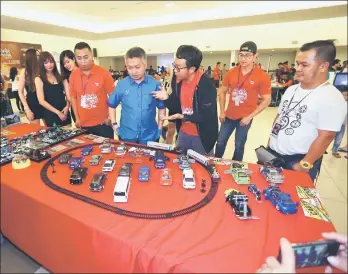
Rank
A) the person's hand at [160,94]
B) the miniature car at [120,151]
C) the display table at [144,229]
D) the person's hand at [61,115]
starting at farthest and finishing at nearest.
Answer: the person's hand at [61,115] → the person's hand at [160,94] → the miniature car at [120,151] → the display table at [144,229]

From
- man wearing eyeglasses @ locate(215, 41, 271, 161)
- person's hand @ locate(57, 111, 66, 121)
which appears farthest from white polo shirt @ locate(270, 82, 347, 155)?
person's hand @ locate(57, 111, 66, 121)

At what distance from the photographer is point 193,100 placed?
1.21m

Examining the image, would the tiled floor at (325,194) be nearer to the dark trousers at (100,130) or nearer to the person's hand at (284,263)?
the person's hand at (284,263)

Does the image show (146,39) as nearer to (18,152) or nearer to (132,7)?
(132,7)

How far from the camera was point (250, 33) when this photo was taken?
601 cm

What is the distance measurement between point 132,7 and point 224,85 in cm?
98

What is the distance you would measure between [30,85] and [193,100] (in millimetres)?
1349

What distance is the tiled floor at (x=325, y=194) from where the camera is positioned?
53cm

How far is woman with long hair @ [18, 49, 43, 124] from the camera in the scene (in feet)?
5.24

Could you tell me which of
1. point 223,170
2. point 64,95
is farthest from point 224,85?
point 64,95

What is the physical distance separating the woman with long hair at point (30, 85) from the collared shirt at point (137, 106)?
84 cm

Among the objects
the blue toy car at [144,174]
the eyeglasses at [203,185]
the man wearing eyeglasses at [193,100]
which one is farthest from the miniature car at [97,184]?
the man wearing eyeglasses at [193,100]

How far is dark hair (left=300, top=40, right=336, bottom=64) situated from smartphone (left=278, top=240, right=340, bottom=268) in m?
0.59

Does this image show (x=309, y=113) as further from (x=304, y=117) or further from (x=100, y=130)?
(x=100, y=130)
